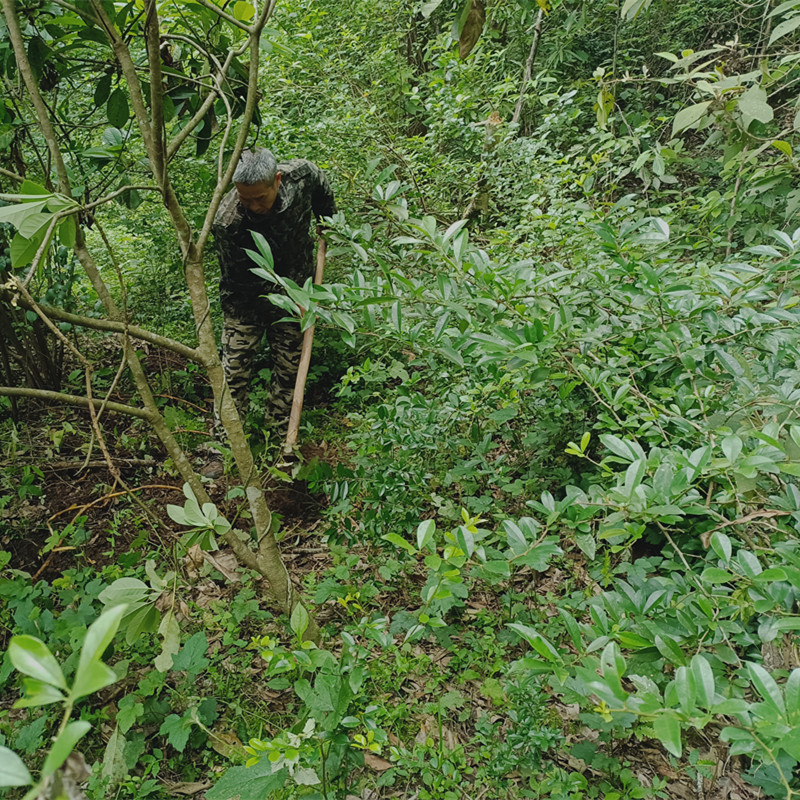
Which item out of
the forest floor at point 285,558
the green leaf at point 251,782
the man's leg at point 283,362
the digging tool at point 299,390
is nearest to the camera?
the green leaf at point 251,782

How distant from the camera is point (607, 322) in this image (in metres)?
2.11

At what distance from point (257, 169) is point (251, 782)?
2.73m

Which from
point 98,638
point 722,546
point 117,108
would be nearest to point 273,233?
point 117,108

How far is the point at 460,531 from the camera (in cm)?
123

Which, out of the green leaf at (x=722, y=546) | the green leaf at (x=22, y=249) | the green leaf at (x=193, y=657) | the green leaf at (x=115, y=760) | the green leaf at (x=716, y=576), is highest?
the green leaf at (x=22, y=249)

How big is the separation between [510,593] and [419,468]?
0.64 metres

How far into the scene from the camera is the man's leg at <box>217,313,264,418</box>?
351cm

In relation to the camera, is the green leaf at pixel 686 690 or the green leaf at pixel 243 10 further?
the green leaf at pixel 243 10

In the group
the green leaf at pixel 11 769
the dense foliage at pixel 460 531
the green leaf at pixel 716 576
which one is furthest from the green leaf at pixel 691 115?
the green leaf at pixel 11 769

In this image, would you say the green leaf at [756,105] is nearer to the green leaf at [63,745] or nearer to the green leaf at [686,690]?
the green leaf at [686,690]

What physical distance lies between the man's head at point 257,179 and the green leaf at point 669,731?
287 cm

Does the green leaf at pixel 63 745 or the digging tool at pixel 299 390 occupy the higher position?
the green leaf at pixel 63 745

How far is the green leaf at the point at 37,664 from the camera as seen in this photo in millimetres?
450

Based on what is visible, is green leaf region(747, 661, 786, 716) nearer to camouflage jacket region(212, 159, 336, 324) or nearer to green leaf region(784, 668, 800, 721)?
green leaf region(784, 668, 800, 721)
